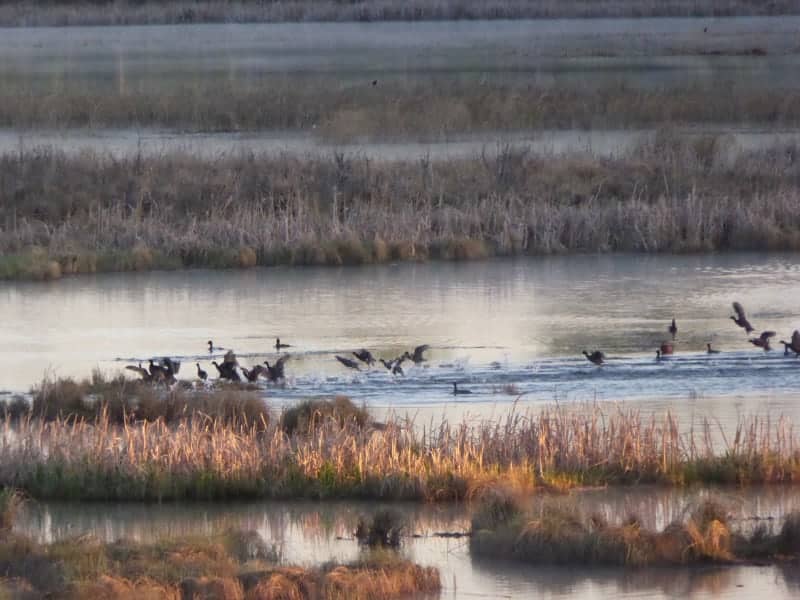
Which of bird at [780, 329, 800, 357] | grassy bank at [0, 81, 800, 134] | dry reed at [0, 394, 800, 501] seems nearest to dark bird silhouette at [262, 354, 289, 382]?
dry reed at [0, 394, 800, 501]

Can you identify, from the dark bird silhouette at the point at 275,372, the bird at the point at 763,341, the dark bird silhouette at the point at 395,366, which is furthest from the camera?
the bird at the point at 763,341

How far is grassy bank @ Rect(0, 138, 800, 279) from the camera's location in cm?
2041

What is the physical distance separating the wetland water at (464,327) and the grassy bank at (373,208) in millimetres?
407

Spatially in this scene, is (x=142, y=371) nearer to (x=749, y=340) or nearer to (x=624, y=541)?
(x=749, y=340)

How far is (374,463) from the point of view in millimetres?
10219

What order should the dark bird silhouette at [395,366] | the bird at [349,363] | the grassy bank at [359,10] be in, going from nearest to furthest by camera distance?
the dark bird silhouette at [395,366]
the bird at [349,363]
the grassy bank at [359,10]

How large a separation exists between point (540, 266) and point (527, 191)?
2658 mm

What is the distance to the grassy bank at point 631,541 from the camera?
8.64 m

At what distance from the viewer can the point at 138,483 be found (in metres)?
10.3

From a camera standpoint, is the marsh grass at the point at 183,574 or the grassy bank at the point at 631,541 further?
the grassy bank at the point at 631,541

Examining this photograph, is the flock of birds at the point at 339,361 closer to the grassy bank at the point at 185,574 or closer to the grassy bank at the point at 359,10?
the grassy bank at the point at 185,574

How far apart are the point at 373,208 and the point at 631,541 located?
13.3 meters

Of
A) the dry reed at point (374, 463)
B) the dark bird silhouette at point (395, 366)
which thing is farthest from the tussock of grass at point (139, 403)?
the dark bird silhouette at point (395, 366)

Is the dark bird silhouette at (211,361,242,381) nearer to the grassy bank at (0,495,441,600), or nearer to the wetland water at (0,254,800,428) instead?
the wetland water at (0,254,800,428)
